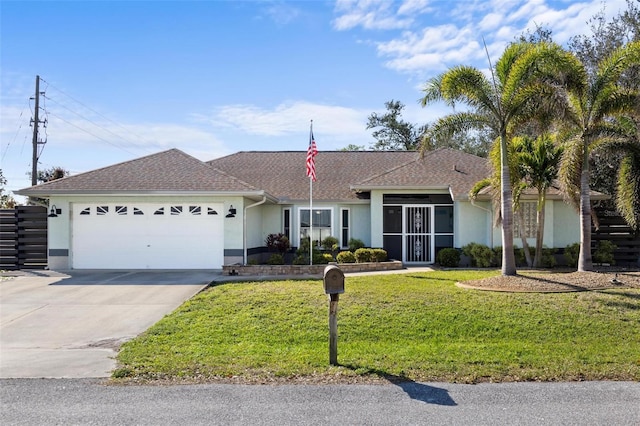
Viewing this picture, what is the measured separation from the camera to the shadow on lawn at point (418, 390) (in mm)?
5539

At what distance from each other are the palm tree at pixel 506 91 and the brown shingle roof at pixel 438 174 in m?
4.30

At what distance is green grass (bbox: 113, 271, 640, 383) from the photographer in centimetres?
660

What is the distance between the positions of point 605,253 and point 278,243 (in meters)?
11.8

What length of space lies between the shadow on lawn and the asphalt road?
0.04 feet

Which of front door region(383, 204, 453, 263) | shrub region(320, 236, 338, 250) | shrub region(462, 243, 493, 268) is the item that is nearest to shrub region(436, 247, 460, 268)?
shrub region(462, 243, 493, 268)

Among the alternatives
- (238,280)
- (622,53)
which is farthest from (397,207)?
(622,53)

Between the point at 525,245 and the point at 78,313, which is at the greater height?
the point at 525,245

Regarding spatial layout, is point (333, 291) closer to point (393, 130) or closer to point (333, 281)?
point (333, 281)

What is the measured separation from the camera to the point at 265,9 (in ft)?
41.1

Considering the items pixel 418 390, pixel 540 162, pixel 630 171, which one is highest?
pixel 540 162

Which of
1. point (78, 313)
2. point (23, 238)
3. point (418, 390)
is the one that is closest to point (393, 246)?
point (78, 313)

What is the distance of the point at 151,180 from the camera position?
1667 cm

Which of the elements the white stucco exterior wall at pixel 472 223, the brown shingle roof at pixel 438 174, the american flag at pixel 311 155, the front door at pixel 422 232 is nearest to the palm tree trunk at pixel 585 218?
the brown shingle roof at pixel 438 174

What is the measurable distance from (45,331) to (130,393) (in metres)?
4.39
